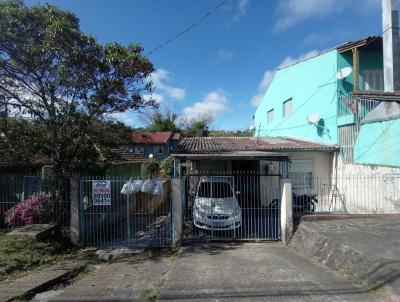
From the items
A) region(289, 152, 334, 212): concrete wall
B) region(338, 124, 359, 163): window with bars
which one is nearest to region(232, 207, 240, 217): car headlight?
region(289, 152, 334, 212): concrete wall

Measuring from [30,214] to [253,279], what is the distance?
23.7 feet

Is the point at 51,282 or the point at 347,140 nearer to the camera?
the point at 51,282

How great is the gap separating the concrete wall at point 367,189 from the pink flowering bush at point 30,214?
1059cm

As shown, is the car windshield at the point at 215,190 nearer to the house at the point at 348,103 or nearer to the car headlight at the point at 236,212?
the car headlight at the point at 236,212

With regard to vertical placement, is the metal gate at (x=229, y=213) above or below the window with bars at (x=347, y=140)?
below

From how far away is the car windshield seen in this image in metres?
11.9

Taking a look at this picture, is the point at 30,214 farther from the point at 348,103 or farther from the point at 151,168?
the point at 151,168

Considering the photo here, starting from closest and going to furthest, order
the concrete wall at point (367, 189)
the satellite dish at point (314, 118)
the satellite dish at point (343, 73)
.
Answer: the concrete wall at point (367, 189)
the satellite dish at point (343, 73)
the satellite dish at point (314, 118)

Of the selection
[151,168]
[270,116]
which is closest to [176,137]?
[151,168]

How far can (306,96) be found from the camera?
18219 mm

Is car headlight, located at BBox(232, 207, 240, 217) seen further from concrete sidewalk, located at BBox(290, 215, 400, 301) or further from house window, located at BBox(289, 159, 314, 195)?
house window, located at BBox(289, 159, 314, 195)

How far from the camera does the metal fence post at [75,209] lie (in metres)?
10.0

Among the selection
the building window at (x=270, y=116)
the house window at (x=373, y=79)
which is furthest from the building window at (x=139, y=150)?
the house window at (x=373, y=79)

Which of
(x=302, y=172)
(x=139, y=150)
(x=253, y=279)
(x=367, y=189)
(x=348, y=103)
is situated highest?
(x=348, y=103)
